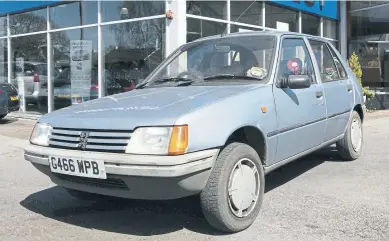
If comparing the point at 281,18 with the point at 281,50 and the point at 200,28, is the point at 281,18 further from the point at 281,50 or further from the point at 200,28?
the point at 281,50

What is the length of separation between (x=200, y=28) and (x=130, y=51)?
1.78m

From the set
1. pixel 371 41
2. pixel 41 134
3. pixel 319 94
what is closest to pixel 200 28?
pixel 319 94

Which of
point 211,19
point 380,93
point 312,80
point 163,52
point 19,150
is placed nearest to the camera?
point 312,80

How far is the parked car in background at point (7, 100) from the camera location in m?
11.5

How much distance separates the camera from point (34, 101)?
13.2m

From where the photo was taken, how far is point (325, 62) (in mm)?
5445

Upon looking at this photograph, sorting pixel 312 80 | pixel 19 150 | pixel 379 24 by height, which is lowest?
pixel 19 150

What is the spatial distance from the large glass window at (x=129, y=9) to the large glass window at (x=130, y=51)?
189 mm

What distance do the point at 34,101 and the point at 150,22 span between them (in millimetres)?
5205

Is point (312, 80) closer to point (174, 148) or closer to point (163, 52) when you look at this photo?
point (174, 148)

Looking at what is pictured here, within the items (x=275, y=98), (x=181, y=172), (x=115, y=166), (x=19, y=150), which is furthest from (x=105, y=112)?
(x=19, y=150)

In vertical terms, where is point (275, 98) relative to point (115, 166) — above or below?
above

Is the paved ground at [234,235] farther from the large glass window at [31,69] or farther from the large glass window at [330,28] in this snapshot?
the large glass window at [330,28]

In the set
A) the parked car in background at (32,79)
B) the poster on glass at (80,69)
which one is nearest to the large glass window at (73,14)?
the poster on glass at (80,69)
